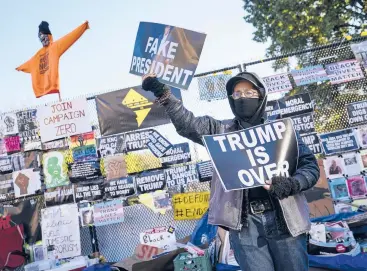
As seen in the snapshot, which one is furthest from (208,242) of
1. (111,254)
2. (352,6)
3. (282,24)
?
(352,6)

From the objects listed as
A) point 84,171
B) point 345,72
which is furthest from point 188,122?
point 345,72

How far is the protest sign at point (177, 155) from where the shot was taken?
583 centimetres

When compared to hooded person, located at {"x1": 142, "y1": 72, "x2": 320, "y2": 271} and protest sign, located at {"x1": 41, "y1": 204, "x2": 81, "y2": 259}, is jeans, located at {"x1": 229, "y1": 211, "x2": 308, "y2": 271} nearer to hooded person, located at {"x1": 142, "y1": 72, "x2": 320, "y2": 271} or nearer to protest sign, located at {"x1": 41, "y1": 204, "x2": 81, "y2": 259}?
hooded person, located at {"x1": 142, "y1": 72, "x2": 320, "y2": 271}

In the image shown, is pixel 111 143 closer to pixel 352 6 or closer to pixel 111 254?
pixel 111 254

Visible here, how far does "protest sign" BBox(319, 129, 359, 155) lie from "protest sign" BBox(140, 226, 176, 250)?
257 cm

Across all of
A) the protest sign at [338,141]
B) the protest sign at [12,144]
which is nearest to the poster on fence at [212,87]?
the protest sign at [338,141]

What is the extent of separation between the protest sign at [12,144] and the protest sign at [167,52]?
2.92 meters

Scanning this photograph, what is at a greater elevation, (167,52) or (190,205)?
(167,52)

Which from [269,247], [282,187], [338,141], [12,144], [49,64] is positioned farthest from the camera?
[12,144]

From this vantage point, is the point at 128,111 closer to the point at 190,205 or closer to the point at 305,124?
the point at 190,205

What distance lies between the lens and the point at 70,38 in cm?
623

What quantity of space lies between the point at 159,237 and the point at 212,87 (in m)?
2.42

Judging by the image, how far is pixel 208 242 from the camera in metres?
5.06

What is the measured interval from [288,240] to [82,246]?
4594 mm
